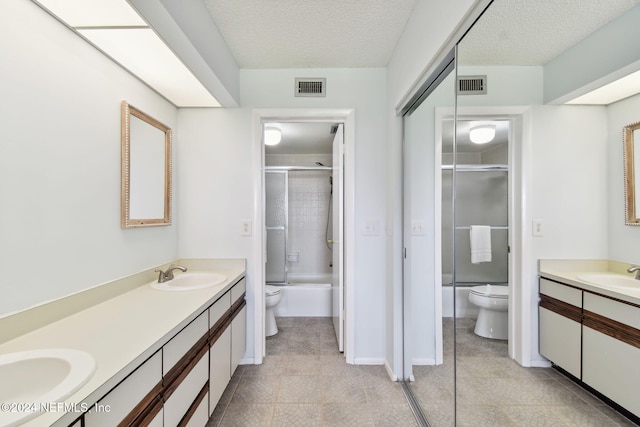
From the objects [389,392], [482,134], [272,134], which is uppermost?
[272,134]

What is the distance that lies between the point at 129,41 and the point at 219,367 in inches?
69.6

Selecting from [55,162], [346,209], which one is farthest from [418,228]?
[55,162]

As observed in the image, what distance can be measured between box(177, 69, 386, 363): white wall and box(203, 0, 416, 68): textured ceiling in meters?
0.14

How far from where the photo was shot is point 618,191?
0.61 m

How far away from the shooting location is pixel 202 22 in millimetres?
1540

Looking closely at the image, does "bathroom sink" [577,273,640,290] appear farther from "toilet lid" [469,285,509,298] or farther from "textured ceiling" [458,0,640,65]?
"textured ceiling" [458,0,640,65]

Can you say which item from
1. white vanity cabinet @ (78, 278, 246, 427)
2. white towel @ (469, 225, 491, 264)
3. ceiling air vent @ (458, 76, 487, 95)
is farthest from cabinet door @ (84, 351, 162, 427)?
ceiling air vent @ (458, 76, 487, 95)

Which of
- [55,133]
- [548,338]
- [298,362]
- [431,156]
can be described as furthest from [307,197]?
[548,338]

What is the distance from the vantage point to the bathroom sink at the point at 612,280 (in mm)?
586

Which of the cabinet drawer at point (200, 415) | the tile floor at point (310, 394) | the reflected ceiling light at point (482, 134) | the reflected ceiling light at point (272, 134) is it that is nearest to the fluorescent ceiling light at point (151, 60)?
the reflected ceiling light at point (272, 134)

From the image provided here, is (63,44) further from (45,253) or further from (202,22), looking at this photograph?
(45,253)

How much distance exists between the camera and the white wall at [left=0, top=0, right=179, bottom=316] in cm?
102

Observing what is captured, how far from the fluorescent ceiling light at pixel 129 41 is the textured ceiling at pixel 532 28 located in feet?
4.51

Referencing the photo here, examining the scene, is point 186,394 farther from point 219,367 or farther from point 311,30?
point 311,30
